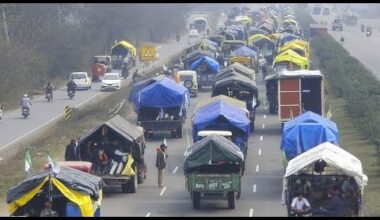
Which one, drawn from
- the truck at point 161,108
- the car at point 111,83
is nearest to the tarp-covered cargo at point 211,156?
the truck at point 161,108

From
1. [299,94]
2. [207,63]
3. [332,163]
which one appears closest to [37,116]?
[207,63]

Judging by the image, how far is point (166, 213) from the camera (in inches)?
1212

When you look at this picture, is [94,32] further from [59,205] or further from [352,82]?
[59,205]

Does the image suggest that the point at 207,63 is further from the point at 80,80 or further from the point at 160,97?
the point at 160,97

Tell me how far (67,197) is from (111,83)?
1723 inches

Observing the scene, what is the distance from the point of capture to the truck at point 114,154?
33875mm

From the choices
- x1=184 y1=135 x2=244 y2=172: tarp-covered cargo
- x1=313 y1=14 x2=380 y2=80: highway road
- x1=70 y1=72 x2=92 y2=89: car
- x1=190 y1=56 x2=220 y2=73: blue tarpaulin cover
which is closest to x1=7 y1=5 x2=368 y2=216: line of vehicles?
x1=184 y1=135 x2=244 y2=172: tarp-covered cargo

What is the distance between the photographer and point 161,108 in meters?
Result: 47.8

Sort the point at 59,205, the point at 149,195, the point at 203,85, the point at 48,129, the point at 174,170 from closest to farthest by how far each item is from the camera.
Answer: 1. the point at 59,205
2. the point at 149,195
3. the point at 174,170
4. the point at 48,129
5. the point at 203,85

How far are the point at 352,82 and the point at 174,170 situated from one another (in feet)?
74.0

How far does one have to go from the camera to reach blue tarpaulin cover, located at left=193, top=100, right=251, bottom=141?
1554 inches

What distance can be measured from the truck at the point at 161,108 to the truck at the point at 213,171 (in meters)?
14.6

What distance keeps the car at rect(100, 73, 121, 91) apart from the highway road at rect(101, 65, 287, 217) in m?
24.2

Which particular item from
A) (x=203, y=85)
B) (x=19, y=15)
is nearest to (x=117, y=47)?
(x=19, y=15)
